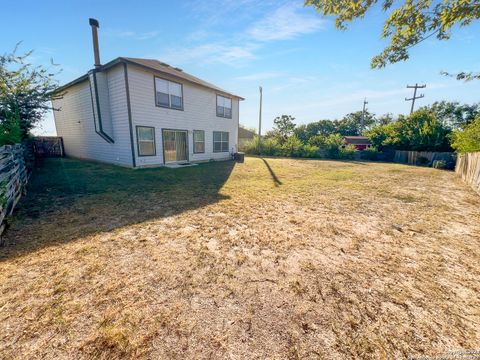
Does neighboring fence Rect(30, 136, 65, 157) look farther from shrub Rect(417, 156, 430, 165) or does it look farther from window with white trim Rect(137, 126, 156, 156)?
shrub Rect(417, 156, 430, 165)

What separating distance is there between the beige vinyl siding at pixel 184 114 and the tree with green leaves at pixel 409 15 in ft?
26.0

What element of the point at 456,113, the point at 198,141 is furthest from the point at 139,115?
the point at 456,113

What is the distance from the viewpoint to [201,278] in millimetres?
2338

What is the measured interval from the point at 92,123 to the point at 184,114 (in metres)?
5.47

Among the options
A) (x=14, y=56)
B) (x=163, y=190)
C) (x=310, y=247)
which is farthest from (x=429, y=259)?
(x=14, y=56)

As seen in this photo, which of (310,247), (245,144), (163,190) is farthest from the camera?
(245,144)

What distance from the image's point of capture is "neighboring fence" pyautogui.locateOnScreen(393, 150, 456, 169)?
50.1ft

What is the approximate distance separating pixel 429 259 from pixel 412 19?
6.21 m

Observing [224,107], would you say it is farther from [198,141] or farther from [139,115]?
[139,115]

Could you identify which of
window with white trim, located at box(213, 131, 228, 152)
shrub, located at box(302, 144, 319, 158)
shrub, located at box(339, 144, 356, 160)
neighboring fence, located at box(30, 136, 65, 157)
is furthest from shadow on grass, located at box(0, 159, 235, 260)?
shrub, located at box(339, 144, 356, 160)

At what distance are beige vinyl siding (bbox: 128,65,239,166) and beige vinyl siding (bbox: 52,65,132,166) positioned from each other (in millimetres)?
564

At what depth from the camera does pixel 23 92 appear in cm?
1070

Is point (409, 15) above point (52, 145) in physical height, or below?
above

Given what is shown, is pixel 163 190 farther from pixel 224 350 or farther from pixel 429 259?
pixel 429 259
